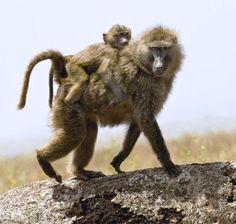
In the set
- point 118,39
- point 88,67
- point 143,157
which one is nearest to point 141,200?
point 88,67

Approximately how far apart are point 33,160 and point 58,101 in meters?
12.9

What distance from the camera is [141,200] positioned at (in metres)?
7.85

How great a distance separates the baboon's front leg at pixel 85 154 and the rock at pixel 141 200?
21.5 inches

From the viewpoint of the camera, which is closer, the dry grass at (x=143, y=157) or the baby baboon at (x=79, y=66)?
the baby baboon at (x=79, y=66)

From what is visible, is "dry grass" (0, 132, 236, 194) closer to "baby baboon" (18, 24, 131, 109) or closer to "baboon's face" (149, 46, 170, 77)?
"baby baboon" (18, 24, 131, 109)

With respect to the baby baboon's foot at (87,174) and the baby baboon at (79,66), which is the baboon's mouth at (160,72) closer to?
the baby baboon at (79,66)

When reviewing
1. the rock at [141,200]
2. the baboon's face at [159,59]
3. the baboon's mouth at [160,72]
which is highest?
the baboon's face at [159,59]

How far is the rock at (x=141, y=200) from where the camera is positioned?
7715 mm

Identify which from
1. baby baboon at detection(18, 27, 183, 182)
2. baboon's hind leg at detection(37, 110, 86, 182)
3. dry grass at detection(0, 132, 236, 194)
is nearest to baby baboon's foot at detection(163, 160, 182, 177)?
baby baboon at detection(18, 27, 183, 182)

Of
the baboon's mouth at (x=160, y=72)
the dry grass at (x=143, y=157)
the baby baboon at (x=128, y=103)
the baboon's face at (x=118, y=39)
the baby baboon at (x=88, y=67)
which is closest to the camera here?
the baboon's mouth at (x=160, y=72)

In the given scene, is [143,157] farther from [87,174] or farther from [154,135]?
[154,135]

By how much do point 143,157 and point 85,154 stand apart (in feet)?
31.6

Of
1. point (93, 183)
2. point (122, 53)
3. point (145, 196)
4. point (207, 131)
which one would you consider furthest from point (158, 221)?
point (207, 131)

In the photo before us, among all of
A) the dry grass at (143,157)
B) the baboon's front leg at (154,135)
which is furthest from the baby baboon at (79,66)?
the dry grass at (143,157)
